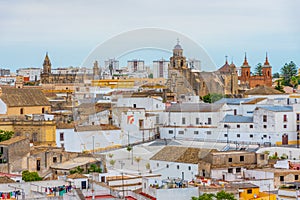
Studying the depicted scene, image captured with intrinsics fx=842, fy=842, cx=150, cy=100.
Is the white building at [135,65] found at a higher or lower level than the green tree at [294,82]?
lower

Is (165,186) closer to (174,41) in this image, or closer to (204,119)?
(174,41)

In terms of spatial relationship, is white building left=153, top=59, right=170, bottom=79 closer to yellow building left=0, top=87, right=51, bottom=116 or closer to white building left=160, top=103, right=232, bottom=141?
white building left=160, top=103, right=232, bottom=141

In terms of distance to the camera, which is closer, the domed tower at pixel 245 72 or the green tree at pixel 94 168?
the green tree at pixel 94 168

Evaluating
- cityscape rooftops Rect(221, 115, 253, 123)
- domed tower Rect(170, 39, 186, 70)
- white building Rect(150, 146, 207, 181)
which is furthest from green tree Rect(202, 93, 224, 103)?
white building Rect(150, 146, 207, 181)

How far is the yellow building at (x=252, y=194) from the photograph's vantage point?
14.4 m

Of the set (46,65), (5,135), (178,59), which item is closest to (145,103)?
(178,59)

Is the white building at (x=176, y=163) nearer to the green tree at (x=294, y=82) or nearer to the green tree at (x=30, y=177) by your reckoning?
the green tree at (x=30, y=177)

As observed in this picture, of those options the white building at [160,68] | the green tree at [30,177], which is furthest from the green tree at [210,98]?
the green tree at [30,177]

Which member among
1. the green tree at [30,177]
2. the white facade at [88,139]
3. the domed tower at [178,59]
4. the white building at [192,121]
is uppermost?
the domed tower at [178,59]

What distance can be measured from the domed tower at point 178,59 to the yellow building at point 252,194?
8193mm

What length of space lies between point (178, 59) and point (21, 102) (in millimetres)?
5323

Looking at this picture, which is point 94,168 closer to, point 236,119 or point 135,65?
point 135,65

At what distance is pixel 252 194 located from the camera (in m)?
14.7

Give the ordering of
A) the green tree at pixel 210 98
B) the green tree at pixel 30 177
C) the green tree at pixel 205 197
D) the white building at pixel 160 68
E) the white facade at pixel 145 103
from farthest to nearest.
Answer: the green tree at pixel 210 98
the white facade at pixel 145 103
the white building at pixel 160 68
the green tree at pixel 30 177
the green tree at pixel 205 197
